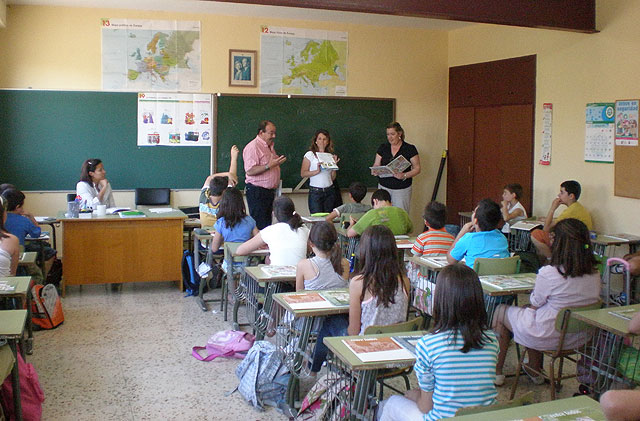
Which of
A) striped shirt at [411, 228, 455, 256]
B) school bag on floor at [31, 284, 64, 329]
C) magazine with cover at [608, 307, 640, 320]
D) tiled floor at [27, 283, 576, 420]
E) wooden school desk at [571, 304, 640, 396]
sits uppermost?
striped shirt at [411, 228, 455, 256]

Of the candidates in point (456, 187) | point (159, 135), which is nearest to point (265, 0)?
point (159, 135)

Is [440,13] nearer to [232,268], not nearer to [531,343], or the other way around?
[232,268]

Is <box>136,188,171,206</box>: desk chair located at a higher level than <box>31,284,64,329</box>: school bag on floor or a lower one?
higher

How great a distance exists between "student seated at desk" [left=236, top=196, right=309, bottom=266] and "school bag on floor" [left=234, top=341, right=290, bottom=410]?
1.00 m

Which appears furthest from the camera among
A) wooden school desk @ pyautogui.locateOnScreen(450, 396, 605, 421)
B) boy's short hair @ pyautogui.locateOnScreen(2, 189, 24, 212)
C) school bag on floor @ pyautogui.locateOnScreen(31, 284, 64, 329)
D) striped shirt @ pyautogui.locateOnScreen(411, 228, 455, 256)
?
boy's short hair @ pyautogui.locateOnScreen(2, 189, 24, 212)

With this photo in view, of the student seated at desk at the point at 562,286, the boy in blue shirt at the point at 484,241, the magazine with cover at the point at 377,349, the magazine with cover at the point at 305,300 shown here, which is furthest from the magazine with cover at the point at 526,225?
the magazine with cover at the point at 377,349

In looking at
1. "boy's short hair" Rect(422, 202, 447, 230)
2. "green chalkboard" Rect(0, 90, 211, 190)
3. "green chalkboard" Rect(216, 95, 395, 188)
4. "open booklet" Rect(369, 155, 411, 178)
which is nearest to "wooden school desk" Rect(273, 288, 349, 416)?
"boy's short hair" Rect(422, 202, 447, 230)

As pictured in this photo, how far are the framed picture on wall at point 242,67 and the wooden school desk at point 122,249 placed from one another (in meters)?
2.46

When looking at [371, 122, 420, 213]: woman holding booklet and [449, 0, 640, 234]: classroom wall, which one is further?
[371, 122, 420, 213]: woman holding booklet

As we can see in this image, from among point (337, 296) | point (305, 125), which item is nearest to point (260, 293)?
point (337, 296)

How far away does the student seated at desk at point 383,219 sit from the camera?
580cm

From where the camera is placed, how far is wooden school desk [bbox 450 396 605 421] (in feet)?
6.93

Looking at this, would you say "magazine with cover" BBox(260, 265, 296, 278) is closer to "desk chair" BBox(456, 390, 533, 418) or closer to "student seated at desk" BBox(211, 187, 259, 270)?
"student seated at desk" BBox(211, 187, 259, 270)

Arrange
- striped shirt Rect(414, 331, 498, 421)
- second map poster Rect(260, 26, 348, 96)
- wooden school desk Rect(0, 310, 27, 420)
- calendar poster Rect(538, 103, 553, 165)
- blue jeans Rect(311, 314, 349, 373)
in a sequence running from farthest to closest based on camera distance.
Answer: second map poster Rect(260, 26, 348, 96) < calendar poster Rect(538, 103, 553, 165) < blue jeans Rect(311, 314, 349, 373) < wooden school desk Rect(0, 310, 27, 420) < striped shirt Rect(414, 331, 498, 421)
